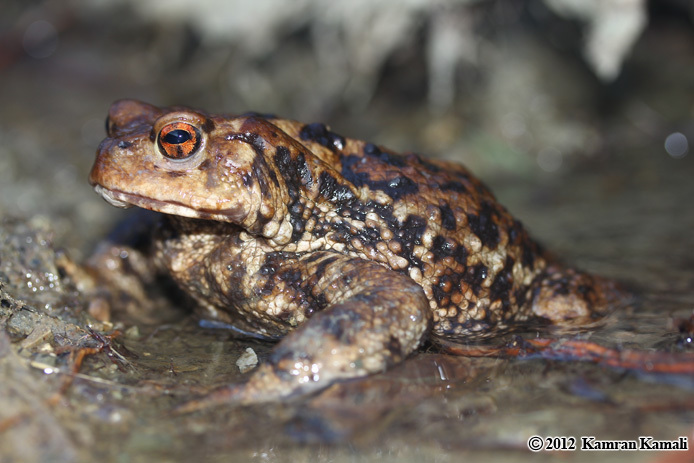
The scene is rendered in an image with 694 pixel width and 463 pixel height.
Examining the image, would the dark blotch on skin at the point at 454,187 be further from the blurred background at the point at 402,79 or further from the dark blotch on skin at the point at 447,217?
the blurred background at the point at 402,79

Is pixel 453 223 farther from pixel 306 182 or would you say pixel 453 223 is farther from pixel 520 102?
pixel 520 102

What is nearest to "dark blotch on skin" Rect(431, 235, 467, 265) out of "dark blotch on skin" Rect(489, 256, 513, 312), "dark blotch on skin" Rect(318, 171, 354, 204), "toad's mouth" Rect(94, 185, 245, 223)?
"dark blotch on skin" Rect(489, 256, 513, 312)

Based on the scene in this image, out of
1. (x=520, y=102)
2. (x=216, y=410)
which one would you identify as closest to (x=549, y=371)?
(x=216, y=410)

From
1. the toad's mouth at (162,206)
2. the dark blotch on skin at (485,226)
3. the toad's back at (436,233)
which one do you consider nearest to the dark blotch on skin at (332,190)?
the toad's back at (436,233)

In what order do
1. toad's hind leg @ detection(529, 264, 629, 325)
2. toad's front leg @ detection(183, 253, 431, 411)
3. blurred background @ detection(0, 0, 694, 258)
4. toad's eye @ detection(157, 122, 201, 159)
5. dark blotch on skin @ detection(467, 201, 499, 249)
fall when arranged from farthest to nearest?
blurred background @ detection(0, 0, 694, 258), toad's hind leg @ detection(529, 264, 629, 325), dark blotch on skin @ detection(467, 201, 499, 249), toad's eye @ detection(157, 122, 201, 159), toad's front leg @ detection(183, 253, 431, 411)

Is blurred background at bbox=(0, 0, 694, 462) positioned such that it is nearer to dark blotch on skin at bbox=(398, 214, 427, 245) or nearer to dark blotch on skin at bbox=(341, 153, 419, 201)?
dark blotch on skin at bbox=(398, 214, 427, 245)

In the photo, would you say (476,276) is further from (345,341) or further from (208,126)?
(208,126)

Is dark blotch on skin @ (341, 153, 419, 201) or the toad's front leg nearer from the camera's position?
the toad's front leg
